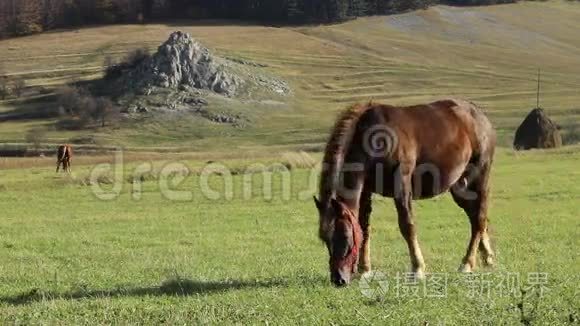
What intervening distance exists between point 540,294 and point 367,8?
393ft

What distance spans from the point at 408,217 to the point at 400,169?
62cm

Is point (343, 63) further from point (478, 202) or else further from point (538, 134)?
point (478, 202)

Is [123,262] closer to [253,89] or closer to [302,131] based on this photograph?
[302,131]

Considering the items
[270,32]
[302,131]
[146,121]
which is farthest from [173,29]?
[302,131]

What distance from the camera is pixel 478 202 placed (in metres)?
11.9

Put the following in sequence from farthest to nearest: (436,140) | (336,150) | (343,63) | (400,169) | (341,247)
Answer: (343,63), (436,140), (400,169), (336,150), (341,247)

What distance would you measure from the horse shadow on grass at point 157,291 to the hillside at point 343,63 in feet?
204

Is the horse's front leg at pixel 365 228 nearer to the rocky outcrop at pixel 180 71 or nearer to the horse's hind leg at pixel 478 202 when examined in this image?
the horse's hind leg at pixel 478 202

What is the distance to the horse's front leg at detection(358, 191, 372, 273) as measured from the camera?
10.5 metres

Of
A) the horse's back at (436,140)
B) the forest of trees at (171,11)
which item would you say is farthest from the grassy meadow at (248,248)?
the forest of trees at (171,11)

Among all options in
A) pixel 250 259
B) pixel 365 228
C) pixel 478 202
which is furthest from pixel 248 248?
pixel 365 228

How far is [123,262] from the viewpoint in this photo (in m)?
13.5

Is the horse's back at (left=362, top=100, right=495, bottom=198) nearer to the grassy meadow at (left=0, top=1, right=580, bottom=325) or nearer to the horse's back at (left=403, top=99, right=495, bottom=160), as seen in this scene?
the horse's back at (left=403, top=99, right=495, bottom=160)

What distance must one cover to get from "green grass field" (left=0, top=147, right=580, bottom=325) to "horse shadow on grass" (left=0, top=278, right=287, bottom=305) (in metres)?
0.02
